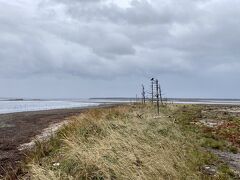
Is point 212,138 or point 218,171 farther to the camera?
point 212,138

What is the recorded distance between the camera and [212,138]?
21438 mm

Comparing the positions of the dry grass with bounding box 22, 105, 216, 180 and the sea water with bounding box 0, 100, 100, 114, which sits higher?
the sea water with bounding box 0, 100, 100, 114

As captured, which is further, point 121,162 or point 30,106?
point 30,106

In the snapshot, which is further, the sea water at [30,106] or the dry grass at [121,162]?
the sea water at [30,106]

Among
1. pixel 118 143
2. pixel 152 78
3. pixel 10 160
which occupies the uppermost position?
pixel 152 78

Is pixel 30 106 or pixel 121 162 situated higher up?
pixel 30 106

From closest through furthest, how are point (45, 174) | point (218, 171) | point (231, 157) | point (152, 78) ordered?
point (45, 174) < point (218, 171) < point (231, 157) < point (152, 78)

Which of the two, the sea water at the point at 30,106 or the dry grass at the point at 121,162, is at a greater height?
the sea water at the point at 30,106

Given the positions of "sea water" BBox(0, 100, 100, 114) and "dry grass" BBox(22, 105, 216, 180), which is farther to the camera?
"sea water" BBox(0, 100, 100, 114)

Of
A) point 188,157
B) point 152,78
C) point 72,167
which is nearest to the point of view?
point 72,167

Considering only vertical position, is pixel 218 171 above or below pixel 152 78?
below

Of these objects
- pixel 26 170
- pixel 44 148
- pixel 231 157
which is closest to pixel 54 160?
pixel 26 170

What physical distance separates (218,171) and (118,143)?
3206 mm

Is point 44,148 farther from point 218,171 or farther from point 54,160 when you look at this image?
point 218,171
